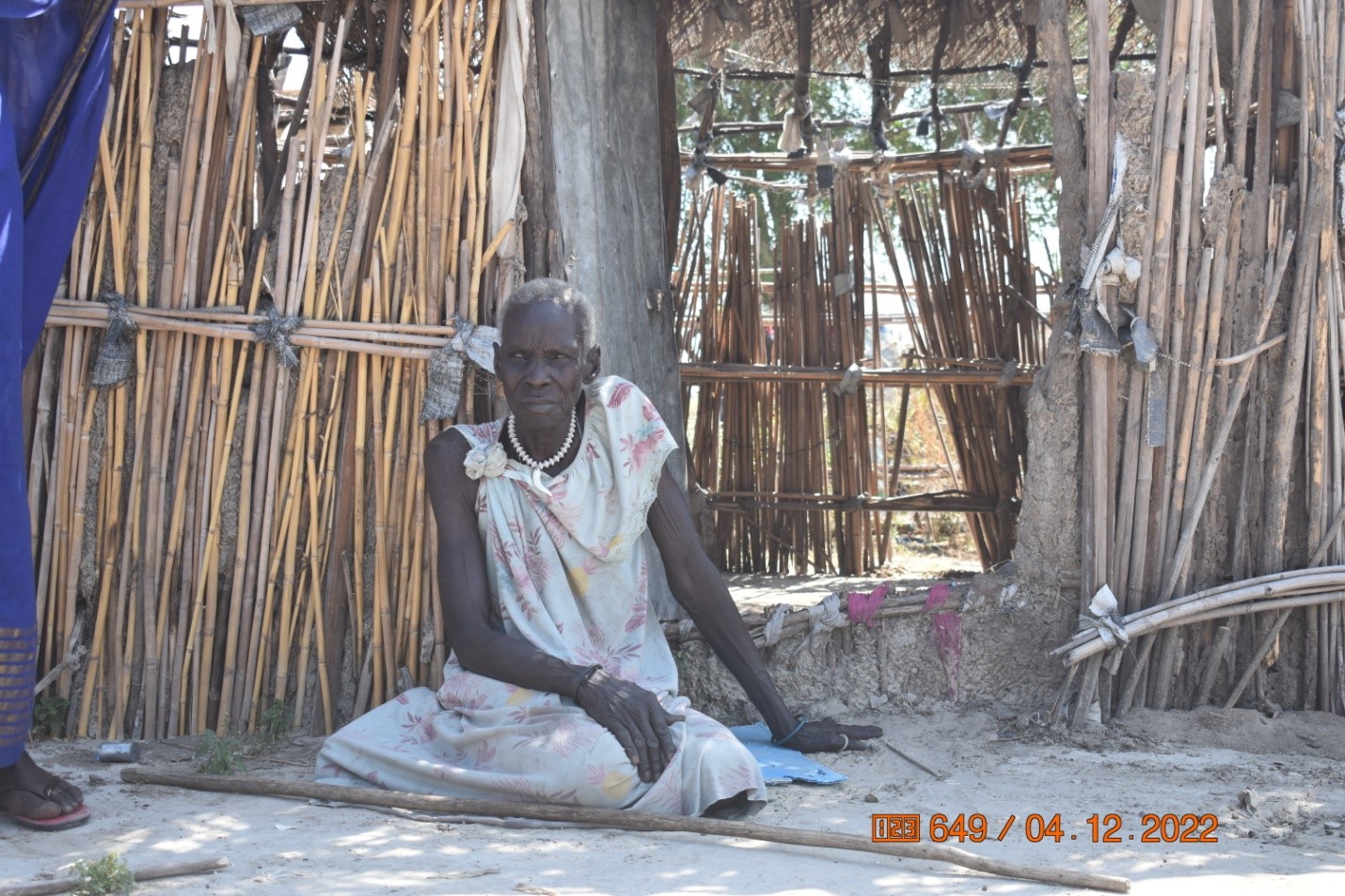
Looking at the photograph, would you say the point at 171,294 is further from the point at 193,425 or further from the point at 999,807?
the point at 999,807

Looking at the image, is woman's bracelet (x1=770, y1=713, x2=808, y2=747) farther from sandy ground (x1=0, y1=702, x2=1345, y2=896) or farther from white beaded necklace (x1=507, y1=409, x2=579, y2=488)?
white beaded necklace (x1=507, y1=409, x2=579, y2=488)

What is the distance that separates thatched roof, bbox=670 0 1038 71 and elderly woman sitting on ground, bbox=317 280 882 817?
2417 mm

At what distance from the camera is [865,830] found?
Answer: 274cm

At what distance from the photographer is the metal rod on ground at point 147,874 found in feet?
7.33

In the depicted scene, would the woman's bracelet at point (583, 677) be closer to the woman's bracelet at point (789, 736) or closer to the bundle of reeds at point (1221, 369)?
the woman's bracelet at point (789, 736)

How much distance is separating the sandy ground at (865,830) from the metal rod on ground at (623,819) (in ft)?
0.08

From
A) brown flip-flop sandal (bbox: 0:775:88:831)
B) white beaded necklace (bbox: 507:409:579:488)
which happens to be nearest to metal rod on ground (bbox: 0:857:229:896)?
brown flip-flop sandal (bbox: 0:775:88:831)

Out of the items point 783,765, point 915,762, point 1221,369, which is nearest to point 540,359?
point 783,765

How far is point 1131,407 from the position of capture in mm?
3543

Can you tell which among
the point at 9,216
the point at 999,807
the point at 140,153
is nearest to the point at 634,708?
the point at 999,807

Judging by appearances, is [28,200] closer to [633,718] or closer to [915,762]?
[633,718]

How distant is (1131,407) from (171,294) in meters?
2.63

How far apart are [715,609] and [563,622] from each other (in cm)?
41

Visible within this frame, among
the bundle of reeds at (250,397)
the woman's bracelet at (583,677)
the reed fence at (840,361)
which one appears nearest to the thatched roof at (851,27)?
the reed fence at (840,361)
